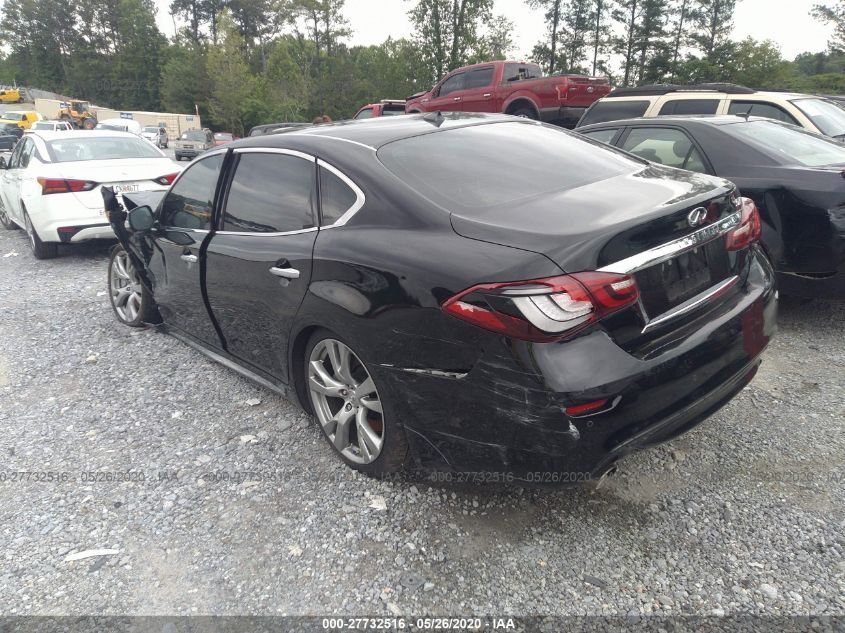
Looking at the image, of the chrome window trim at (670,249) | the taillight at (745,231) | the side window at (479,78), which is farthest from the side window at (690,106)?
the side window at (479,78)

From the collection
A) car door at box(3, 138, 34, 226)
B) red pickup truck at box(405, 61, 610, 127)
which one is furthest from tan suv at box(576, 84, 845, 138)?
car door at box(3, 138, 34, 226)

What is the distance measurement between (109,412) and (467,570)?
2597mm

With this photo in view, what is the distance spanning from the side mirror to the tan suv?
5.61 metres

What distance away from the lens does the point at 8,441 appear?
3400mm

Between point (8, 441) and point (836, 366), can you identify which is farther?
point (836, 366)

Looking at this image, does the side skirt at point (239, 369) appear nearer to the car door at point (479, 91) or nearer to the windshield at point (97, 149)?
the windshield at point (97, 149)

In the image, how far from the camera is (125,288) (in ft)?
16.8

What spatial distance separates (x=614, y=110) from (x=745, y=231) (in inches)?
261

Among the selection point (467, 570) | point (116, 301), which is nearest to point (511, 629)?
point (467, 570)

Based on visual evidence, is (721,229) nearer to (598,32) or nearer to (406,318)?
(406,318)

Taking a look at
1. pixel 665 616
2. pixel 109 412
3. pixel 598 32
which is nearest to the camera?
pixel 665 616

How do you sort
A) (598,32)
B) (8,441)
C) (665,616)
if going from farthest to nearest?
1. (598,32)
2. (8,441)
3. (665,616)

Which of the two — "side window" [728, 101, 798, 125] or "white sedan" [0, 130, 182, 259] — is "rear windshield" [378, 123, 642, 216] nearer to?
"side window" [728, 101, 798, 125]

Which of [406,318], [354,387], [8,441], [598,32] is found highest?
[598,32]
